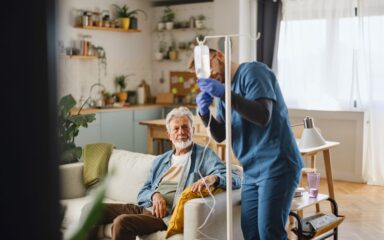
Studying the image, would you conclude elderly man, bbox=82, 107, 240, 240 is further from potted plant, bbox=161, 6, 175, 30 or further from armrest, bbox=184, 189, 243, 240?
potted plant, bbox=161, 6, 175, 30

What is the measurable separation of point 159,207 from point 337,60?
393cm

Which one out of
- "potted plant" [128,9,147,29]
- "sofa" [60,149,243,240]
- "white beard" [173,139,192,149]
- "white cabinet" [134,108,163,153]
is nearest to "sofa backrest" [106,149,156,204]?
"sofa" [60,149,243,240]

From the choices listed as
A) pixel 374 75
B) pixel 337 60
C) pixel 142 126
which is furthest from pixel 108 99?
pixel 374 75

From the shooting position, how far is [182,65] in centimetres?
750

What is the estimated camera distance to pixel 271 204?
2.52m

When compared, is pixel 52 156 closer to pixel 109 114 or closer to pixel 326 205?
pixel 326 205

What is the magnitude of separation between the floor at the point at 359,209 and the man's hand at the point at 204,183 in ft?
4.44

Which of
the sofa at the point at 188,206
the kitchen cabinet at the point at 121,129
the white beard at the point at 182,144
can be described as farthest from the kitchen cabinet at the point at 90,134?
the white beard at the point at 182,144

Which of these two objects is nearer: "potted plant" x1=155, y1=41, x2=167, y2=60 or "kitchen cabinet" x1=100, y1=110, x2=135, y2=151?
"kitchen cabinet" x1=100, y1=110, x2=135, y2=151

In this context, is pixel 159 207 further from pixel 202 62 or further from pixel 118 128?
pixel 118 128

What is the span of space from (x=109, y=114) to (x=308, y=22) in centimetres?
263

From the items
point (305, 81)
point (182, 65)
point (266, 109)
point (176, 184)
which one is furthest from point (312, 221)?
point (182, 65)

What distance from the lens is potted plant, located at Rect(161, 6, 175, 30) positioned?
742 cm

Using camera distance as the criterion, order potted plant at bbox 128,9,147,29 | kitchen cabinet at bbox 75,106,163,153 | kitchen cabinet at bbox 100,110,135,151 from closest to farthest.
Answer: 1. kitchen cabinet at bbox 75,106,163,153
2. kitchen cabinet at bbox 100,110,135,151
3. potted plant at bbox 128,9,147,29
